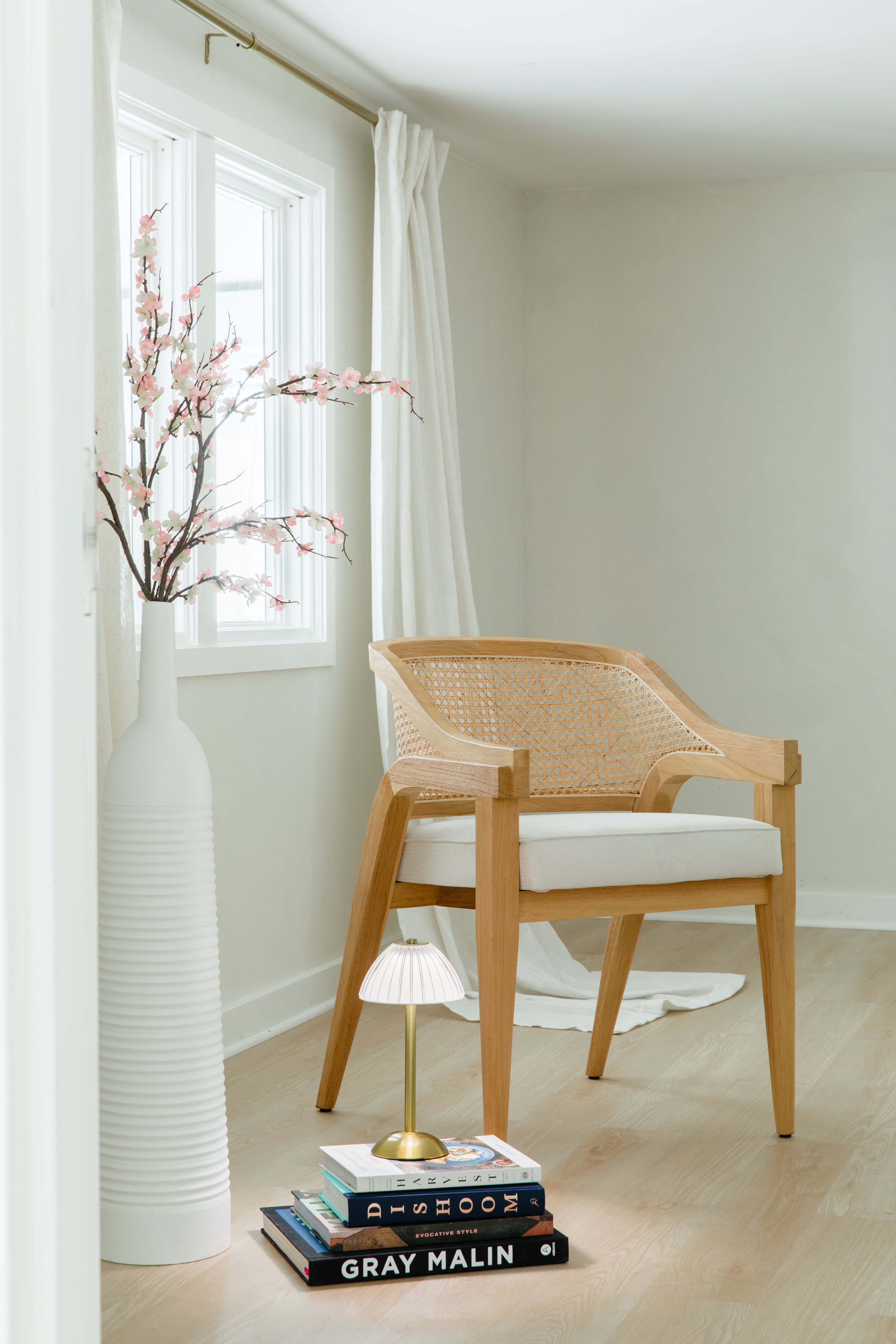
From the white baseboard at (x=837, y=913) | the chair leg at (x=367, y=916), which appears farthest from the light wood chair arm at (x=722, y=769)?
the white baseboard at (x=837, y=913)

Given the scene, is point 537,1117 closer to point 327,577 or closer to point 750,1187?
point 750,1187

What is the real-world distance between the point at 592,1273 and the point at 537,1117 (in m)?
0.65

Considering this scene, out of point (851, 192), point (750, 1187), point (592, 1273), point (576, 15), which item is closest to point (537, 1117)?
point (750, 1187)

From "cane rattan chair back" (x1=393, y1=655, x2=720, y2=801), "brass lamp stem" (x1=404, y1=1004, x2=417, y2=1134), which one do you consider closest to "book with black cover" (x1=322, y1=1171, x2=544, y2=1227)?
"brass lamp stem" (x1=404, y1=1004, x2=417, y2=1134)

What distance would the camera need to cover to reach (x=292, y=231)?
3.31 meters

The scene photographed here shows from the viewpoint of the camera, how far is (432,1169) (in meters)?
1.86

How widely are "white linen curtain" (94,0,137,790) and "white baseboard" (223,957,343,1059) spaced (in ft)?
2.83

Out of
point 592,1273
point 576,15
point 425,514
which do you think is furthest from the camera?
point 425,514

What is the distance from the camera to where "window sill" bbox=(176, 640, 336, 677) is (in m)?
2.82

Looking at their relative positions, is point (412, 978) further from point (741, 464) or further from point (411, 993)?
point (741, 464)

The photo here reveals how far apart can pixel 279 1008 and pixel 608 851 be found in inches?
46.1

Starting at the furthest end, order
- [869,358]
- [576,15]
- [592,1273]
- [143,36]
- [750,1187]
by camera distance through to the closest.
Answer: [869,358], [576,15], [143,36], [750,1187], [592,1273]

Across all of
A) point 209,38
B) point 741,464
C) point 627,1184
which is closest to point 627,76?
point 209,38

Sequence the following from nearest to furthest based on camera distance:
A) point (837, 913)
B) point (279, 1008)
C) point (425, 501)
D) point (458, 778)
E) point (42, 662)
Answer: point (42, 662) → point (458, 778) → point (279, 1008) → point (425, 501) → point (837, 913)
